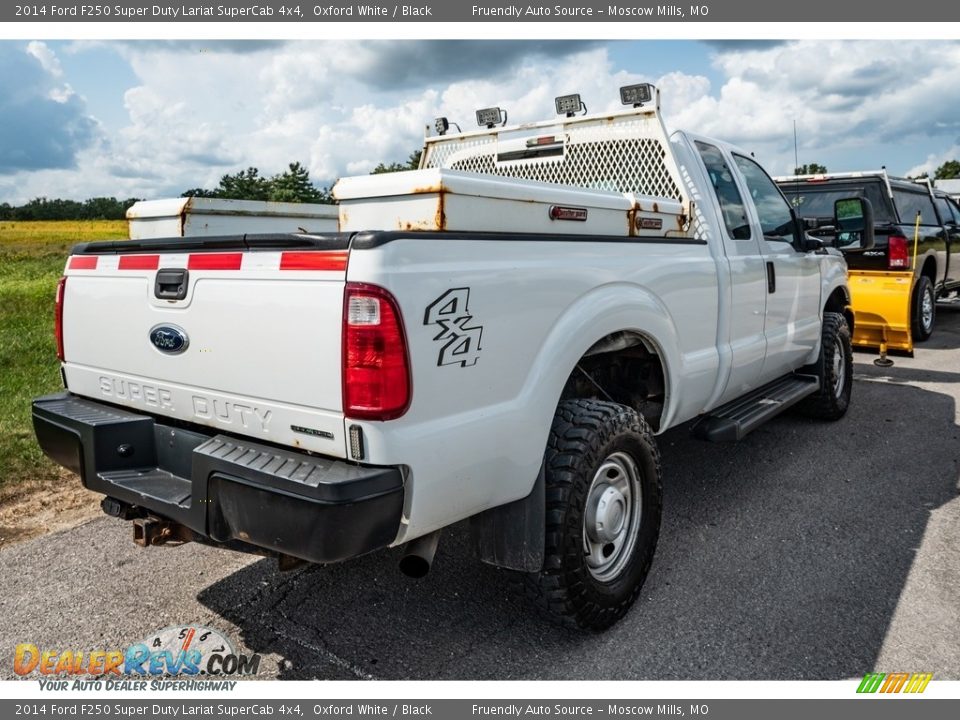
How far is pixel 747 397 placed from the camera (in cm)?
479

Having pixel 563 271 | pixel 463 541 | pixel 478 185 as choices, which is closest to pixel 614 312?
pixel 563 271

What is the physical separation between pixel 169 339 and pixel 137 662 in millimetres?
1242

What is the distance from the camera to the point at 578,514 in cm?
286

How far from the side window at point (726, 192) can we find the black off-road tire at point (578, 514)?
1.70 meters

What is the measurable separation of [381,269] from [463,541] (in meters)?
2.07

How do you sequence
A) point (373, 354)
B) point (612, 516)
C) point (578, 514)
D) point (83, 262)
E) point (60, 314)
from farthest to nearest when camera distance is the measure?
1. point (60, 314)
2. point (83, 262)
3. point (612, 516)
4. point (578, 514)
5. point (373, 354)

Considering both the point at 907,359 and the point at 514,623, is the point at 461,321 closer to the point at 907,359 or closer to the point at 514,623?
the point at 514,623

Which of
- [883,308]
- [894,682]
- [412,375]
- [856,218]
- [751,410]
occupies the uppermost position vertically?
[856,218]

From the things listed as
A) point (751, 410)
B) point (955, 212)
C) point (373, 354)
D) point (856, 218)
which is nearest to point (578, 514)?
point (373, 354)

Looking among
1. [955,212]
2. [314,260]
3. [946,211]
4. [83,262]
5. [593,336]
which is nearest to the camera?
[314,260]

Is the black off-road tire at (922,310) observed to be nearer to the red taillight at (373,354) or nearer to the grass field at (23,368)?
the red taillight at (373,354)

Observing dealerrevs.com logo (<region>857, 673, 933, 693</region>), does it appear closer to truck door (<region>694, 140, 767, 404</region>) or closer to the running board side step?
the running board side step

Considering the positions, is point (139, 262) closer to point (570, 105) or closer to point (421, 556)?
point (421, 556)

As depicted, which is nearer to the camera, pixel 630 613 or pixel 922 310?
pixel 630 613
